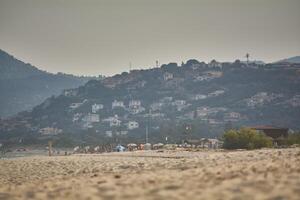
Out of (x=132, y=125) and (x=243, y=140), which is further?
(x=132, y=125)

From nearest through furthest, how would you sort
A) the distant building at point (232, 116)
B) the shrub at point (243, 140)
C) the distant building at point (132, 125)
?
the shrub at point (243, 140)
the distant building at point (232, 116)
the distant building at point (132, 125)

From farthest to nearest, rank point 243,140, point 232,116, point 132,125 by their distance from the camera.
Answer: point 132,125
point 232,116
point 243,140

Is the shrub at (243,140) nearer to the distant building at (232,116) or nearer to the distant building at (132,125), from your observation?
the distant building at (232,116)

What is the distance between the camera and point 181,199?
23.6 feet

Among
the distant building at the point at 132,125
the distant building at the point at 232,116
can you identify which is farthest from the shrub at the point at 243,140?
the distant building at the point at 132,125

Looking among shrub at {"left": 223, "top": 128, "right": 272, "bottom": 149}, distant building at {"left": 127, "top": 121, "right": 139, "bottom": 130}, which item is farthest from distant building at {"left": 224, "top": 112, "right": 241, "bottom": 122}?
shrub at {"left": 223, "top": 128, "right": 272, "bottom": 149}

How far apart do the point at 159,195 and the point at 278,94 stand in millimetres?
175909

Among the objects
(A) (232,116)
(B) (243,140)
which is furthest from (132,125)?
(B) (243,140)

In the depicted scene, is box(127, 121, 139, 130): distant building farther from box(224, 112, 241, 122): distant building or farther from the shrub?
the shrub


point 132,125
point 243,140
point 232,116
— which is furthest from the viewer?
point 132,125

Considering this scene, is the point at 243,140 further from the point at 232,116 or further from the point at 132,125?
the point at 132,125

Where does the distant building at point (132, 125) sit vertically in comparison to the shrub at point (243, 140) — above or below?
above

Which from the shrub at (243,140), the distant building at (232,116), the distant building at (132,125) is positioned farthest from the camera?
the distant building at (132,125)

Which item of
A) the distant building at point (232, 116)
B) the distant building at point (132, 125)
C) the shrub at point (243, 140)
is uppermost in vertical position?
the distant building at point (232, 116)
